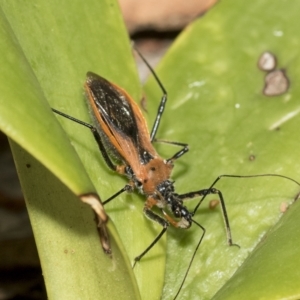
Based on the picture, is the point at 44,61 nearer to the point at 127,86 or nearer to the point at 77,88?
the point at 77,88

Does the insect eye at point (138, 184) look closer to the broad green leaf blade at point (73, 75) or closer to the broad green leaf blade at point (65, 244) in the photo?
the broad green leaf blade at point (73, 75)

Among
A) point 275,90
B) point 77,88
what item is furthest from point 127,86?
point 275,90

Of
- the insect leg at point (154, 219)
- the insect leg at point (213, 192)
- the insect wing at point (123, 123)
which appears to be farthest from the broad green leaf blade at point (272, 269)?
Result: the insect wing at point (123, 123)

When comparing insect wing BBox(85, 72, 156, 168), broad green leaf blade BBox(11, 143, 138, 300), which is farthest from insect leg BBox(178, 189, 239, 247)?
broad green leaf blade BBox(11, 143, 138, 300)

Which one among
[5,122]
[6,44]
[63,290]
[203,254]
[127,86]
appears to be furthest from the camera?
[127,86]

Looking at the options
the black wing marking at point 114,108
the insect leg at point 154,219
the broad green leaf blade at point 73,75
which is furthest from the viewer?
the black wing marking at point 114,108

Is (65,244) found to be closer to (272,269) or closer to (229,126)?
(272,269)

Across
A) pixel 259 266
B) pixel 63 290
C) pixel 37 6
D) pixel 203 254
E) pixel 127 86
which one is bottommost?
pixel 203 254
